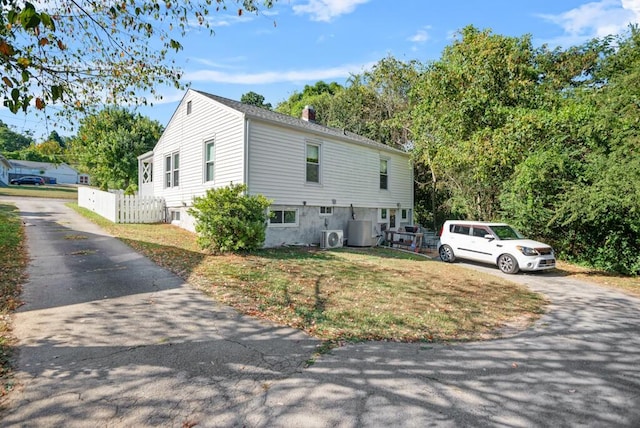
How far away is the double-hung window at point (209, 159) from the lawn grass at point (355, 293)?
3917mm

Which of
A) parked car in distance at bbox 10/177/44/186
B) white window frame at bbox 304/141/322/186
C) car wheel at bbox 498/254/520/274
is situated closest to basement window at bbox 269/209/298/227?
white window frame at bbox 304/141/322/186

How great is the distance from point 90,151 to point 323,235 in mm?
26856

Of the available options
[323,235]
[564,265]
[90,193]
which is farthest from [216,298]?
[90,193]

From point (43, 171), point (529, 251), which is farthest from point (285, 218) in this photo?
point (43, 171)

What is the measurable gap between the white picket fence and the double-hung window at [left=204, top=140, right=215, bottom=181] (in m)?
5.25

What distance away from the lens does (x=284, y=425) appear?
9.71 ft

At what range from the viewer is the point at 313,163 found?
15.1 metres

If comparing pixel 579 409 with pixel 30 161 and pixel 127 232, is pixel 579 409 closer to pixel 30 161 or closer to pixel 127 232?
pixel 127 232

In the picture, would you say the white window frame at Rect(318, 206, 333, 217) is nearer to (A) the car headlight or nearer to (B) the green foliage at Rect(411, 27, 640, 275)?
(B) the green foliage at Rect(411, 27, 640, 275)

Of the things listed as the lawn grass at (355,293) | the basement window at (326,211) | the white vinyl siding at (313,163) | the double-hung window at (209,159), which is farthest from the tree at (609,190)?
the double-hung window at (209,159)

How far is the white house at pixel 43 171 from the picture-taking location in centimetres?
6569

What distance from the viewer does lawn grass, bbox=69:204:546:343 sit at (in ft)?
18.8

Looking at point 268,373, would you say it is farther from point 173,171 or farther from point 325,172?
point 173,171

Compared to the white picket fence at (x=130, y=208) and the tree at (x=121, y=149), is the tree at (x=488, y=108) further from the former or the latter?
the tree at (x=121, y=149)
